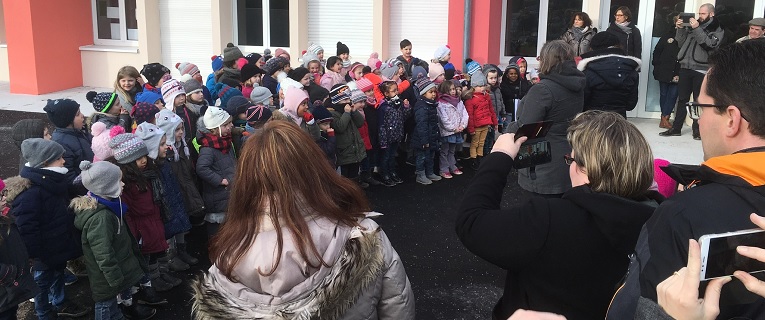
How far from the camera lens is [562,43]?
4.93m

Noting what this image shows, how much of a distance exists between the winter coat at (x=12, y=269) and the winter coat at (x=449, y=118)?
5367 millimetres

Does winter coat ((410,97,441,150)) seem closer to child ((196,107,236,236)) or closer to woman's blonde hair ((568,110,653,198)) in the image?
child ((196,107,236,236))

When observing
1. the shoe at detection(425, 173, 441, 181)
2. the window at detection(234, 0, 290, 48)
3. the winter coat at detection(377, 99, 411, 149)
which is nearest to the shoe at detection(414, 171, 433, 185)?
the shoe at detection(425, 173, 441, 181)

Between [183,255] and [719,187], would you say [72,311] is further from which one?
[719,187]

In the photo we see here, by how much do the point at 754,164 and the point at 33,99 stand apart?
1463 centimetres

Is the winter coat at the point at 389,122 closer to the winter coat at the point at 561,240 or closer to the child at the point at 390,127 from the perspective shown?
the child at the point at 390,127

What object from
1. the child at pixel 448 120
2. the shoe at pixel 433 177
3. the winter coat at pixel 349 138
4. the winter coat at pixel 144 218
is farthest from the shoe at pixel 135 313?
the child at pixel 448 120

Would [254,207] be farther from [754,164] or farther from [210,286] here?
[754,164]

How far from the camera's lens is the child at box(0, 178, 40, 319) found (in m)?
3.72

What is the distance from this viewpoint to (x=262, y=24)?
47.0 feet

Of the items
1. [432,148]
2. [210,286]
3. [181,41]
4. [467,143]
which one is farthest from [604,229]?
[181,41]

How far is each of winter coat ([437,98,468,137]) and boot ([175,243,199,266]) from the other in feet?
12.5

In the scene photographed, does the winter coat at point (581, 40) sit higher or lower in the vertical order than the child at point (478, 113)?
higher

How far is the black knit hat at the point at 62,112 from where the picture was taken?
5668mm
